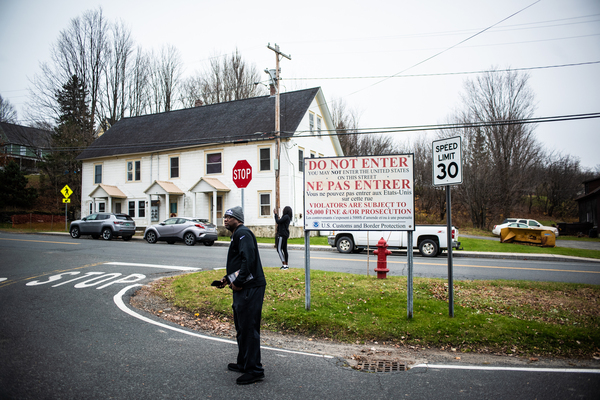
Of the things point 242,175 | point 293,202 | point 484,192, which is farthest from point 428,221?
point 242,175

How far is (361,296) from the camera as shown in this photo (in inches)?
293

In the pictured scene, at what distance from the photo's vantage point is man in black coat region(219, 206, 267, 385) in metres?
4.10

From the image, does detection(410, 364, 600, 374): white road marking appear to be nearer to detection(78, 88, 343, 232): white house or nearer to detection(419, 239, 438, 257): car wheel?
detection(419, 239, 438, 257): car wheel

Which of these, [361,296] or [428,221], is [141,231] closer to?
[361,296]

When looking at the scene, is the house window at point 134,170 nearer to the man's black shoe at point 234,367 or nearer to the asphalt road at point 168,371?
the asphalt road at point 168,371

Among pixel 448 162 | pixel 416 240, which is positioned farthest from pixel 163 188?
pixel 448 162

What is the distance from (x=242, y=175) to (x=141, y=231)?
19.4 metres

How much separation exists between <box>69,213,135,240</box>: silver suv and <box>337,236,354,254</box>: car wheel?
14.0m

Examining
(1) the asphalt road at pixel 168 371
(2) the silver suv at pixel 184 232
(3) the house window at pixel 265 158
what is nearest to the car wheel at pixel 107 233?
(2) the silver suv at pixel 184 232

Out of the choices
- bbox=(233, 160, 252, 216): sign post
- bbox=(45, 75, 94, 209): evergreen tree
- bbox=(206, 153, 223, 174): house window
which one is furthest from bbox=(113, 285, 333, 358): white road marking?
bbox=(45, 75, 94, 209): evergreen tree

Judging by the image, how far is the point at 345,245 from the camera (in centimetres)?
1722

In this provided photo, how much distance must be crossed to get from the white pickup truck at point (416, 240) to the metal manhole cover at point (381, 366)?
1130cm

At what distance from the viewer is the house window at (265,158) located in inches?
1039

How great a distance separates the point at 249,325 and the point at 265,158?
75.1 feet
